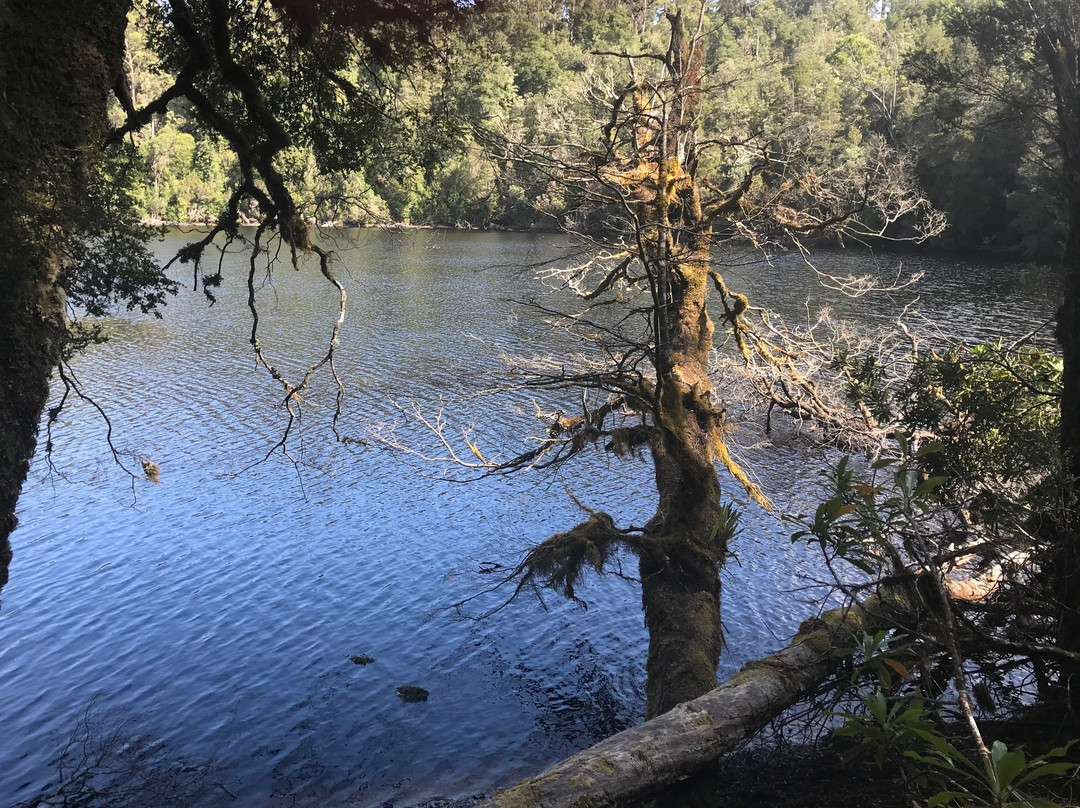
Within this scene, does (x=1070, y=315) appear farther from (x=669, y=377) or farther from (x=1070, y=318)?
(x=669, y=377)

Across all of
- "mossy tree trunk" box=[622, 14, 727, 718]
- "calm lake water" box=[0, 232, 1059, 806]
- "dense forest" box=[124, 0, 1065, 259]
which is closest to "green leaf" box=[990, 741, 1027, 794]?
"calm lake water" box=[0, 232, 1059, 806]

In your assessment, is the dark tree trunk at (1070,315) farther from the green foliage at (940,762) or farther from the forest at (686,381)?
the green foliage at (940,762)

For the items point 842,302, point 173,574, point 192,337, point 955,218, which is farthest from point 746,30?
point 173,574

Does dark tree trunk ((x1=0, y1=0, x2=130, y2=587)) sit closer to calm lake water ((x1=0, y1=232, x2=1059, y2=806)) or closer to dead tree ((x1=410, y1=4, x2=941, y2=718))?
calm lake water ((x1=0, y1=232, x2=1059, y2=806))

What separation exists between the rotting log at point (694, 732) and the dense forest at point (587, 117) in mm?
3396

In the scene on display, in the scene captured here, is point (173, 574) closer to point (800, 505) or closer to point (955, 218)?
point (800, 505)

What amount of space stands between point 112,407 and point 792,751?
17820 mm

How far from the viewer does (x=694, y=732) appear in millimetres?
5211

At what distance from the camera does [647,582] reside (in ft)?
25.3

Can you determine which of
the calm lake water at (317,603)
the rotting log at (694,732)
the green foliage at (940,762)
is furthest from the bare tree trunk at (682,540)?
the green foliage at (940,762)

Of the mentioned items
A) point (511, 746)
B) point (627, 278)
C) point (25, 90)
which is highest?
point (25, 90)

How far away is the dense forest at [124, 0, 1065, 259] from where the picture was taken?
746cm

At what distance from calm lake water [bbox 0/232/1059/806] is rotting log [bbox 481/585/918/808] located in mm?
684

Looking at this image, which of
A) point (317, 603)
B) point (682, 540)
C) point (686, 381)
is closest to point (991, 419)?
point (682, 540)
